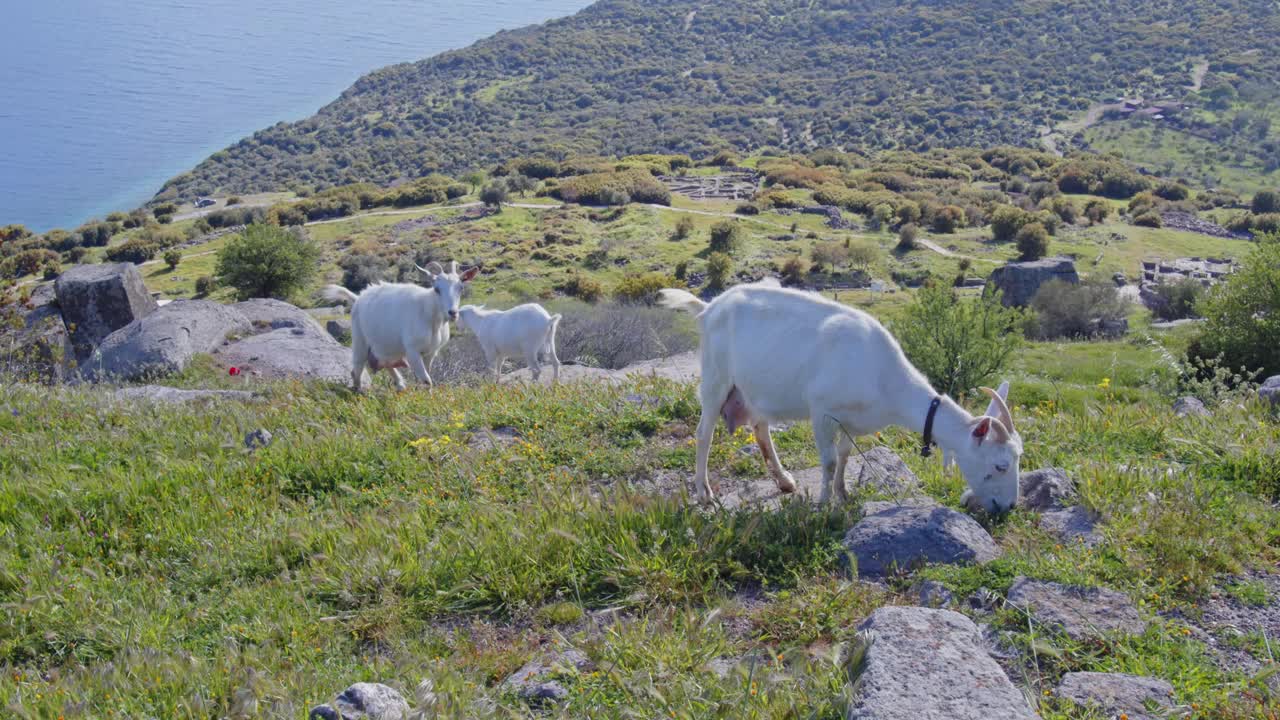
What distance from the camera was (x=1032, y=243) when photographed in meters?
52.1

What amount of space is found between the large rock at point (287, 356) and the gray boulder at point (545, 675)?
13.6m

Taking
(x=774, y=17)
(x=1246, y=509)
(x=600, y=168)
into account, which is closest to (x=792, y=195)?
(x=600, y=168)

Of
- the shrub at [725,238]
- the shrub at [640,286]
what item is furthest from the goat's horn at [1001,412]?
the shrub at [725,238]

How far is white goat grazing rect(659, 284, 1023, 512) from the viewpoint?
6191mm

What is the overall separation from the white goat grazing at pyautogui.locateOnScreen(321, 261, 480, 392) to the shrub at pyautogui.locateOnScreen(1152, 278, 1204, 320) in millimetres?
34235

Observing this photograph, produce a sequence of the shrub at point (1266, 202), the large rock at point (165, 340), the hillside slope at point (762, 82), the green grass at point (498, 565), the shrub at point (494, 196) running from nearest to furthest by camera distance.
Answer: the green grass at point (498, 565), the large rock at point (165, 340), the shrub at point (494, 196), the shrub at point (1266, 202), the hillside slope at point (762, 82)

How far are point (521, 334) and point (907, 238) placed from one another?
4211cm

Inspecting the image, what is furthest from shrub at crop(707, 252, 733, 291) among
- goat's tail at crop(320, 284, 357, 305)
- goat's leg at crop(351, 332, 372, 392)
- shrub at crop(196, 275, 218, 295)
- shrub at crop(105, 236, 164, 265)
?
shrub at crop(105, 236, 164, 265)

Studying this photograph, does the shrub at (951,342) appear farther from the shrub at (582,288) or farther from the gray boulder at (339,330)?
the shrub at (582,288)

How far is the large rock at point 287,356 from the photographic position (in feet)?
59.0

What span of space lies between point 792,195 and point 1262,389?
60.9 m

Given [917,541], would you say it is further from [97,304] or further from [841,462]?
[97,304]

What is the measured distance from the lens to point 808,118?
404 feet

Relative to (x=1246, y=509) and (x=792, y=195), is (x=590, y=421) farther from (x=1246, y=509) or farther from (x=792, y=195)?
(x=792, y=195)
